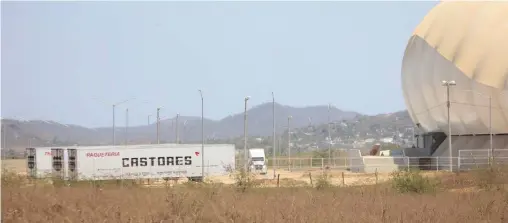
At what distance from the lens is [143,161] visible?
157ft

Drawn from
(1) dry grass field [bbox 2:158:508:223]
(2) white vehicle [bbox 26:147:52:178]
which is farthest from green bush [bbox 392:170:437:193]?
(2) white vehicle [bbox 26:147:52:178]

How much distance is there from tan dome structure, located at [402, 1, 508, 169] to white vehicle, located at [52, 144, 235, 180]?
20.0 metres

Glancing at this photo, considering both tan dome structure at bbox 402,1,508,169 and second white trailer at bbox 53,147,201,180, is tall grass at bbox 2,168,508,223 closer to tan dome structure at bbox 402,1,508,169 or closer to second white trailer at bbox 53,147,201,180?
second white trailer at bbox 53,147,201,180

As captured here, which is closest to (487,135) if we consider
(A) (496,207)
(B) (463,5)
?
(B) (463,5)

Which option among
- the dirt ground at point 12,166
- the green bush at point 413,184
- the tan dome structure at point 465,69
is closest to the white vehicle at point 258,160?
the tan dome structure at point 465,69

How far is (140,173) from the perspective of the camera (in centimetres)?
4772

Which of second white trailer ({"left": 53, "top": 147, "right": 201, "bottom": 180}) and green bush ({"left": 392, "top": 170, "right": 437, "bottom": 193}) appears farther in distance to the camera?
second white trailer ({"left": 53, "top": 147, "right": 201, "bottom": 180})

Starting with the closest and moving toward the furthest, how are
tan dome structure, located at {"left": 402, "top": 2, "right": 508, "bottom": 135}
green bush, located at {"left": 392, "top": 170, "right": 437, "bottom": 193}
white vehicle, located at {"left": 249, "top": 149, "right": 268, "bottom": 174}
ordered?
green bush, located at {"left": 392, "top": 170, "right": 437, "bottom": 193} < tan dome structure, located at {"left": 402, "top": 2, "right": 508, "bottom": 135} < white vehicle, located at {"left": 249, "top": 149, "right": 268, "bottom": 174}

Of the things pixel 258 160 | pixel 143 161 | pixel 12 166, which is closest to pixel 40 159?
pixel 143 161

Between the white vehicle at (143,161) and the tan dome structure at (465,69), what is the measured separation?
19972 millimetres

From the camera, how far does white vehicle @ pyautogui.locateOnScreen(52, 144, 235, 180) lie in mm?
45344

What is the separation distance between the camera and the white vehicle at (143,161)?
4534 centimetres

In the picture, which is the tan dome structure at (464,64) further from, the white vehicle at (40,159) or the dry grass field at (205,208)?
the dry grass field at (205,208)

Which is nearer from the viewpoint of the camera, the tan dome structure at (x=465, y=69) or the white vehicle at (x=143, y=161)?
the white vehicle at (x=143, y=161)
